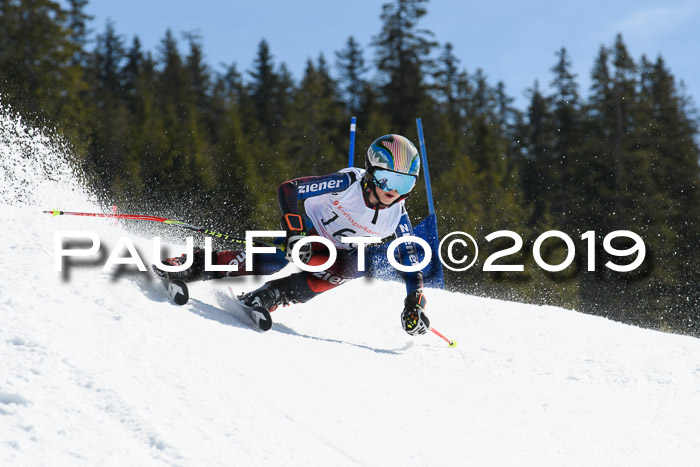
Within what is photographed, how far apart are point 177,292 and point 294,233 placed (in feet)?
2.94

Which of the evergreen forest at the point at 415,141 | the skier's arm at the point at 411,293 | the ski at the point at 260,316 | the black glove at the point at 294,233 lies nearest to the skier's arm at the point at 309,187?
the black glove at the point at 294,233

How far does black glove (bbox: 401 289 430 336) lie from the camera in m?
4.80

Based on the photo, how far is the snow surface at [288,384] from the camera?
7.97ft

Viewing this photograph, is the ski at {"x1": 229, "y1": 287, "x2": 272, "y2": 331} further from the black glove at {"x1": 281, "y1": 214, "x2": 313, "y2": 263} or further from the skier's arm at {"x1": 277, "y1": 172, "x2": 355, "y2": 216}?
the skier's arm at {"x1": 277, "y1": 172, "x2": 355, "y2": 216}

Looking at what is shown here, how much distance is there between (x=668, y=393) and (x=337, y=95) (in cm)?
3770

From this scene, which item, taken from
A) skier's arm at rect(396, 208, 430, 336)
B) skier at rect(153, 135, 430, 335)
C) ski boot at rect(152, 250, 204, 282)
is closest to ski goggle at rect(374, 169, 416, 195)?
skier at rect(153, 135, 430, 335)

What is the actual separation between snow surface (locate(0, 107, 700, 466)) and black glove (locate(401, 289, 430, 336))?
20cm

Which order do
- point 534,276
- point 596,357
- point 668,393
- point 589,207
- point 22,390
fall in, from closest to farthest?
point 22,390 < point 668,393 < point 596,357 < point 534,276 < point 589,207

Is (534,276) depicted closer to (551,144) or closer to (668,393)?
(551,144)

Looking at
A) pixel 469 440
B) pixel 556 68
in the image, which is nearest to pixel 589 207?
pixel 556 68

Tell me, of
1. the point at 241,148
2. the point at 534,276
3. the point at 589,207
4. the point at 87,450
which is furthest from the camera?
the point at 589,207

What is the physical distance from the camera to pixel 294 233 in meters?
4.57

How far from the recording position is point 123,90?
40.5 meters

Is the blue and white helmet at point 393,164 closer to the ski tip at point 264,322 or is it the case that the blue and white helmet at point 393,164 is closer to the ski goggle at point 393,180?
the ski goggle at point 393,180
